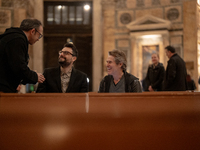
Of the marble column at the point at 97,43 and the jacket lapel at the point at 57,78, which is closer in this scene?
the jacket lapel at the point at 57,78

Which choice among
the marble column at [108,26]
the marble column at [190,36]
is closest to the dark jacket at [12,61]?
the marble column at [190,36]

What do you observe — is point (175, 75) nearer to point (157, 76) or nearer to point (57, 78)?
point (157, 76)

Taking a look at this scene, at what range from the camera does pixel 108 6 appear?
10578 millimetres

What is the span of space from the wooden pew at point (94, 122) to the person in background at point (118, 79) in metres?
1.12

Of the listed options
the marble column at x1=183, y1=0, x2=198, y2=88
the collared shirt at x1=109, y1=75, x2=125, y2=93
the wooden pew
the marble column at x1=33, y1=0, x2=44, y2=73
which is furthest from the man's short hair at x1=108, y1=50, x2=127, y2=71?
the marble column at x1=33, y1=0, x2=44, y2=73

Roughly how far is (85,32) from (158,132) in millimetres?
10047

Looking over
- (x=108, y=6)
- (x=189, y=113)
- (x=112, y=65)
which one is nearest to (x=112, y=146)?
(x=189, y=113)

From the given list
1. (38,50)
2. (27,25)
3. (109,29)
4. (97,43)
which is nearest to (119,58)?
(27,25)

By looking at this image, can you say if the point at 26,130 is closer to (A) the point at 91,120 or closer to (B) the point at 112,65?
(A) the point at 91,120

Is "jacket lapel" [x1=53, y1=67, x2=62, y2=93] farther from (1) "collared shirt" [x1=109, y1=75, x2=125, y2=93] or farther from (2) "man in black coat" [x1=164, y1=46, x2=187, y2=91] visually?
(2) "man in black coat" [x1=164, y1=46, x2=187, y2=91]

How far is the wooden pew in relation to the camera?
1.60 metres

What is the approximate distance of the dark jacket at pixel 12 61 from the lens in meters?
2.15

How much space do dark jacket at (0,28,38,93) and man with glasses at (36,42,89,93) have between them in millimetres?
704

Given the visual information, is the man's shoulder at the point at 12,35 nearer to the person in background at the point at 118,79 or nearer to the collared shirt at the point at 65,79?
the collared shirt at the point at 65,79
